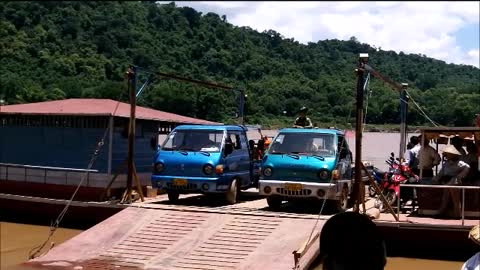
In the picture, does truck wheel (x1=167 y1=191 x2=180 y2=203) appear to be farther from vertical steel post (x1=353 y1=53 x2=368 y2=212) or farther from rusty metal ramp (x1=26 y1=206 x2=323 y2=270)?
vertical steel post (x1=353 y1=53 x2=368 y2=212)

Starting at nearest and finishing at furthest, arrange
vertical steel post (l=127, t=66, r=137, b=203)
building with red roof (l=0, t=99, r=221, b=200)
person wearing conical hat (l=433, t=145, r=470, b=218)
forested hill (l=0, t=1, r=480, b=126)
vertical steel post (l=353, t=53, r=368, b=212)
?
vertical steel post (l=353, t=53, r=368, b=212) < person wearing conical hat (l=433, t=145, r=470, b=218) < vertical steel post (l=127, t=66, r=137, b=203) < building with red roof (l=0, t=99, r=221, b=200) < forested hill (l=0, t=1, r=480, b=126)

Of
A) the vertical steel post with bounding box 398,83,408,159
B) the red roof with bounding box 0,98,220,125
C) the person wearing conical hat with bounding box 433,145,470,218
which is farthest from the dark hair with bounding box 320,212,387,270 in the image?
the vertical steel post with bounding box 398,83,408,159

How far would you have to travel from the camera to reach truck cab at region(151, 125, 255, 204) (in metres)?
11.9

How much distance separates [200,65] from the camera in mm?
52219

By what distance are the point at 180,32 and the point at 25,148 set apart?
46.2m

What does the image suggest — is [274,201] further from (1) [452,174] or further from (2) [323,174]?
(1) [452,174]

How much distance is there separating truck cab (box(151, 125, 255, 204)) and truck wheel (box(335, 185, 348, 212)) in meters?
2.21

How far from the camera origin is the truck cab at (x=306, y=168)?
11070 mm

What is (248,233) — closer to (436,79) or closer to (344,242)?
(344,242)

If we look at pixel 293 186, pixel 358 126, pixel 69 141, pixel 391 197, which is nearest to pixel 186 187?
pixel 293 186

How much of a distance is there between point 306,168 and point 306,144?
696mm

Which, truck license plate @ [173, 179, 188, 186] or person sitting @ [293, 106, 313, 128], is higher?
person sitting @ [293, 106, 313, 128]

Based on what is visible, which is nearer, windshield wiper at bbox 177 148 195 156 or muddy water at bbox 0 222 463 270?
muddy water at bbox 0 222 463 270

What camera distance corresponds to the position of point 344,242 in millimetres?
1722
